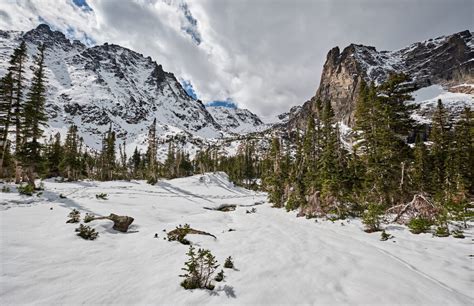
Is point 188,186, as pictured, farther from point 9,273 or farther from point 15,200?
point 9,273

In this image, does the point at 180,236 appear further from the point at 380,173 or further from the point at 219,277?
the point at 380,173

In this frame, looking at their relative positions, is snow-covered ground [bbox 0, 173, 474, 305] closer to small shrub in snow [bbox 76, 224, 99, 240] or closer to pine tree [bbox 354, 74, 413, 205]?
small shrub in snow [bbox 76, 224, 99, 240]

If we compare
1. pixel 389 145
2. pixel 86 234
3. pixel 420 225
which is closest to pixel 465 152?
pixel 389 145

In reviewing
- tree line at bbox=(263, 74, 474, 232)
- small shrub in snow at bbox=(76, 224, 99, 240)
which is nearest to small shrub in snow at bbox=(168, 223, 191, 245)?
small shrub in snow at bbox=(76, 224, 99, 240)

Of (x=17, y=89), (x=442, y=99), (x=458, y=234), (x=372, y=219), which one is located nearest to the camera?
(x=458, y=234)

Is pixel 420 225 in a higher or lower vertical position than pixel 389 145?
lower

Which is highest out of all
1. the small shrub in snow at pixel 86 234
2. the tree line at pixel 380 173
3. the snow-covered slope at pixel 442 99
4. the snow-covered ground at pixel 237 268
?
the snow-covered slope at pixel 442 99

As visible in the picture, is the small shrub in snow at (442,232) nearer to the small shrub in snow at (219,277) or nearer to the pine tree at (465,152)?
the small shrub in snow at (219,277)

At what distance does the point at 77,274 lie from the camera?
5.22 metres

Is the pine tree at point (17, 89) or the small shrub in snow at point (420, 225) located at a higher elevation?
the pine tree at point (17, 89)

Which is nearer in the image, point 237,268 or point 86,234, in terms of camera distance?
point 237,268

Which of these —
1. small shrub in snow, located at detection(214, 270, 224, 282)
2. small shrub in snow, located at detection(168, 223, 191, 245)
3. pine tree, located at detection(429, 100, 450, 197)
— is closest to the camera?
small shrub in snow, located at detection(214, 270, 224, 282)

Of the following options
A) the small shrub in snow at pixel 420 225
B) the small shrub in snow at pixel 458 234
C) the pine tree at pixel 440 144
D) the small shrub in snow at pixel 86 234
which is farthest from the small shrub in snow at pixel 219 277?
the pine tree at pixel 440 144

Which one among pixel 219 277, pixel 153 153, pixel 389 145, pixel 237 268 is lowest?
pixel 237 268
